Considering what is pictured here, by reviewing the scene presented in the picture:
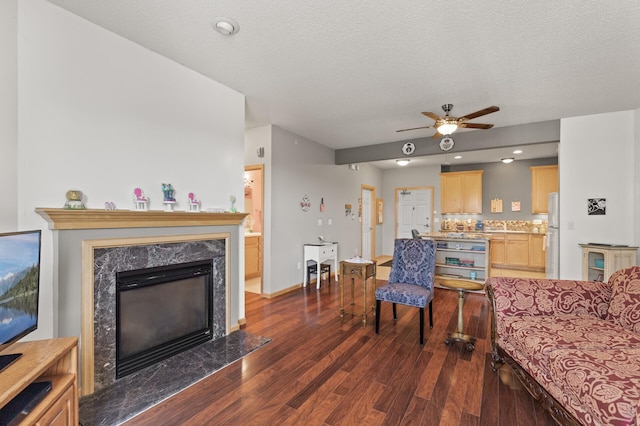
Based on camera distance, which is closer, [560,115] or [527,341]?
[527,341]

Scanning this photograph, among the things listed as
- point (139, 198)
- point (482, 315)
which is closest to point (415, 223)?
point (482, 315)

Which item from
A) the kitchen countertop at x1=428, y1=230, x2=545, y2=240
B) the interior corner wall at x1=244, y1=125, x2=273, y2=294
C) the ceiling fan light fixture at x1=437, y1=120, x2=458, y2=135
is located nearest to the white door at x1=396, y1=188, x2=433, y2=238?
the kitchen countertop at x1=428, y1=230, x2=545, y2=240

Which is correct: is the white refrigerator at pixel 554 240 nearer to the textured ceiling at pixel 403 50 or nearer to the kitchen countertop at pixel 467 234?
the kitchen countertop at pixel 467 234

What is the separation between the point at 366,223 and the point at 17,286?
729 centimetres

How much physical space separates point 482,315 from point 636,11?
3.38 m

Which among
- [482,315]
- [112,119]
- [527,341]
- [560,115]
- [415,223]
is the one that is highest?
[560,115]

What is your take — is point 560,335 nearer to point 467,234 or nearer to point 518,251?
point 467,234

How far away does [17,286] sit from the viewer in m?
1.44

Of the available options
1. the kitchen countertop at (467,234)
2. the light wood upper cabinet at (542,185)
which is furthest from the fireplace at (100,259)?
the light wood upper cabinet at (542,185)

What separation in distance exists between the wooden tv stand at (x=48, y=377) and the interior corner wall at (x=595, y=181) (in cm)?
555

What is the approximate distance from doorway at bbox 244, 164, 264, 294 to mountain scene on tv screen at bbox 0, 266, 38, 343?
3210 millimetres

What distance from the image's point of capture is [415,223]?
27.9ft

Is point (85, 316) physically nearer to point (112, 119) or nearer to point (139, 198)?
point (139, 198)

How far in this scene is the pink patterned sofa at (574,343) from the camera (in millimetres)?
1445
